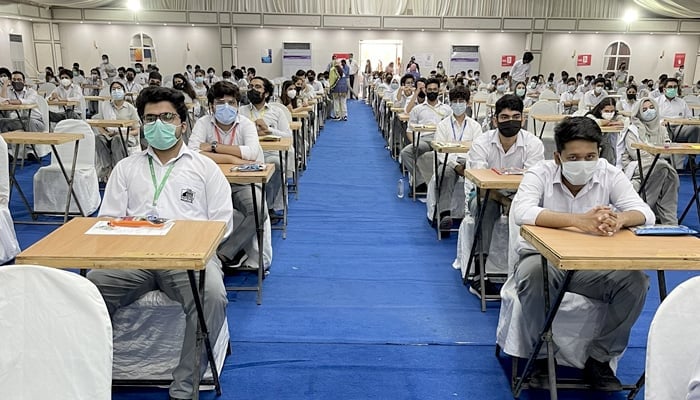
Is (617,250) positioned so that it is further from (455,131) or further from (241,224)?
(455,131)

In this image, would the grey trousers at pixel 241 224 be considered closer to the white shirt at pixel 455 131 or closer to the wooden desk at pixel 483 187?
the wooden desk at pixel 483 187

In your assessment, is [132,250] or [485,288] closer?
[132,250]

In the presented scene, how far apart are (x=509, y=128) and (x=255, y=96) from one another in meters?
2.73

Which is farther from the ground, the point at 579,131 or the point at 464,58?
the point at 464,58

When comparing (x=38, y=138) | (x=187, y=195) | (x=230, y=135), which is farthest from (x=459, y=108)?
(x=38, y=138)

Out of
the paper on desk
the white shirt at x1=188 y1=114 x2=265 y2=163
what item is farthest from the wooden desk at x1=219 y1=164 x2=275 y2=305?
the paper on desk

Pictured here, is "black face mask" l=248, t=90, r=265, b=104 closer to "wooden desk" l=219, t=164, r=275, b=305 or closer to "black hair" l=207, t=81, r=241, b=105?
"black hair" l=207, t=81, r=241, b=105

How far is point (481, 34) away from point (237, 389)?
20.6 metres

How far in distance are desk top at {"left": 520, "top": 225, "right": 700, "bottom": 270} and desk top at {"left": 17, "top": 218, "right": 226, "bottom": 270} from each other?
4.17ft

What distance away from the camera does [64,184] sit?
5125mm

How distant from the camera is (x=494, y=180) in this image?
3178 mm

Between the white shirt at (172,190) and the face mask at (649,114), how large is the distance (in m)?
4.52

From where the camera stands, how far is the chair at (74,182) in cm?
506

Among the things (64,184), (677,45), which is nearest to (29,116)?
(64,184)
